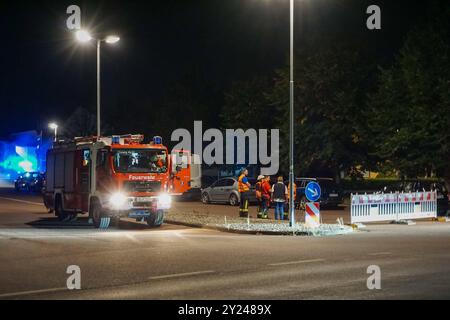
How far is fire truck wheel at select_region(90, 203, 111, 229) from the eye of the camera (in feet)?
75.2

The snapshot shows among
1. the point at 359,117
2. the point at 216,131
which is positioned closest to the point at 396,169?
the point at 359,117

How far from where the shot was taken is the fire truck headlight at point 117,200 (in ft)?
73.1

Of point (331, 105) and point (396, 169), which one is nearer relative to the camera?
point (396, 169)

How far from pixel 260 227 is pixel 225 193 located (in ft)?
54.9

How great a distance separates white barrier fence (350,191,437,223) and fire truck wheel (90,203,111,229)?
816 centimetres

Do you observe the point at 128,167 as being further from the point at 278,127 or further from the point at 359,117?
the point at 278,127

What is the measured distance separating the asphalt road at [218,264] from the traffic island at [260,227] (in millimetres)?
719

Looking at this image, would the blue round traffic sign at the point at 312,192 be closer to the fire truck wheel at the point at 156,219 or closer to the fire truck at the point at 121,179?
the fire truck at the point at 121,179

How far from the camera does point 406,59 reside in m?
40.3

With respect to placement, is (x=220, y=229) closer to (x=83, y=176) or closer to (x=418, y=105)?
(x=83, y=176)

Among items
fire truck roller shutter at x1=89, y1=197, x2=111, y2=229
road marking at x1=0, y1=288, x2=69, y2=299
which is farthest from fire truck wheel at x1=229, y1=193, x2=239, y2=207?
road marking at x1=0, y1=288, x2=69, y2=299

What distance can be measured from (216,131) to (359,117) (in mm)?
17902

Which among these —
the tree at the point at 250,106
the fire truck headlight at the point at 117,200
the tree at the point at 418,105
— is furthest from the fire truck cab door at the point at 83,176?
the tree at the point at 250,106
